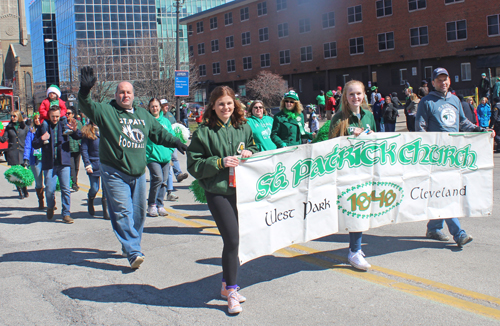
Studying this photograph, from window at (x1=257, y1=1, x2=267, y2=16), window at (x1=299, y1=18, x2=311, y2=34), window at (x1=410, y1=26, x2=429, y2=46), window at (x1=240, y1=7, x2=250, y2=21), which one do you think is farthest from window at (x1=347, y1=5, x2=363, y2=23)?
window at (x1=240, y1=7, x2=250, y2=21)

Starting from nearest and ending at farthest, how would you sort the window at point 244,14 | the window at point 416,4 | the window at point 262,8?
the window at point 416,4 → the window at point 262,8 → the window at point 244,14

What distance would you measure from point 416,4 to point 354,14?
6.09 meters

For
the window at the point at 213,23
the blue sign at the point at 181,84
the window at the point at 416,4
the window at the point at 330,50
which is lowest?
the blue sign at the point at 181,84

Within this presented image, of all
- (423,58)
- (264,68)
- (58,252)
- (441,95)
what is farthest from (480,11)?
(58,252)

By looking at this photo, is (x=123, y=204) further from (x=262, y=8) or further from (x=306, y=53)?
(x=262, y=8)

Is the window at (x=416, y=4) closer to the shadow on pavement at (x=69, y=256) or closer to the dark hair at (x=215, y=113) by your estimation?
the shadow on pavement at (x=69, y=256)

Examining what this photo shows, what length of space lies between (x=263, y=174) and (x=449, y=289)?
1.94 meters

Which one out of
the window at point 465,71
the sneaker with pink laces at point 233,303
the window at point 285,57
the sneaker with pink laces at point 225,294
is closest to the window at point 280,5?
the window at point 285,57

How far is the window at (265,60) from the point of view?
54.3 metres

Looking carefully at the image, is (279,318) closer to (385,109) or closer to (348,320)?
(348,320)

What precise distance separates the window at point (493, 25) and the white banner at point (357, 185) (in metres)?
36.6

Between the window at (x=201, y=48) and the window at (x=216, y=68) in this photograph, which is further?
the window at (x=201, y=48)

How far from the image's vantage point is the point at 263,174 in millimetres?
4363

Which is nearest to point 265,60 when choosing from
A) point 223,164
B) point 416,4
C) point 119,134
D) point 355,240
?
point 416,4
